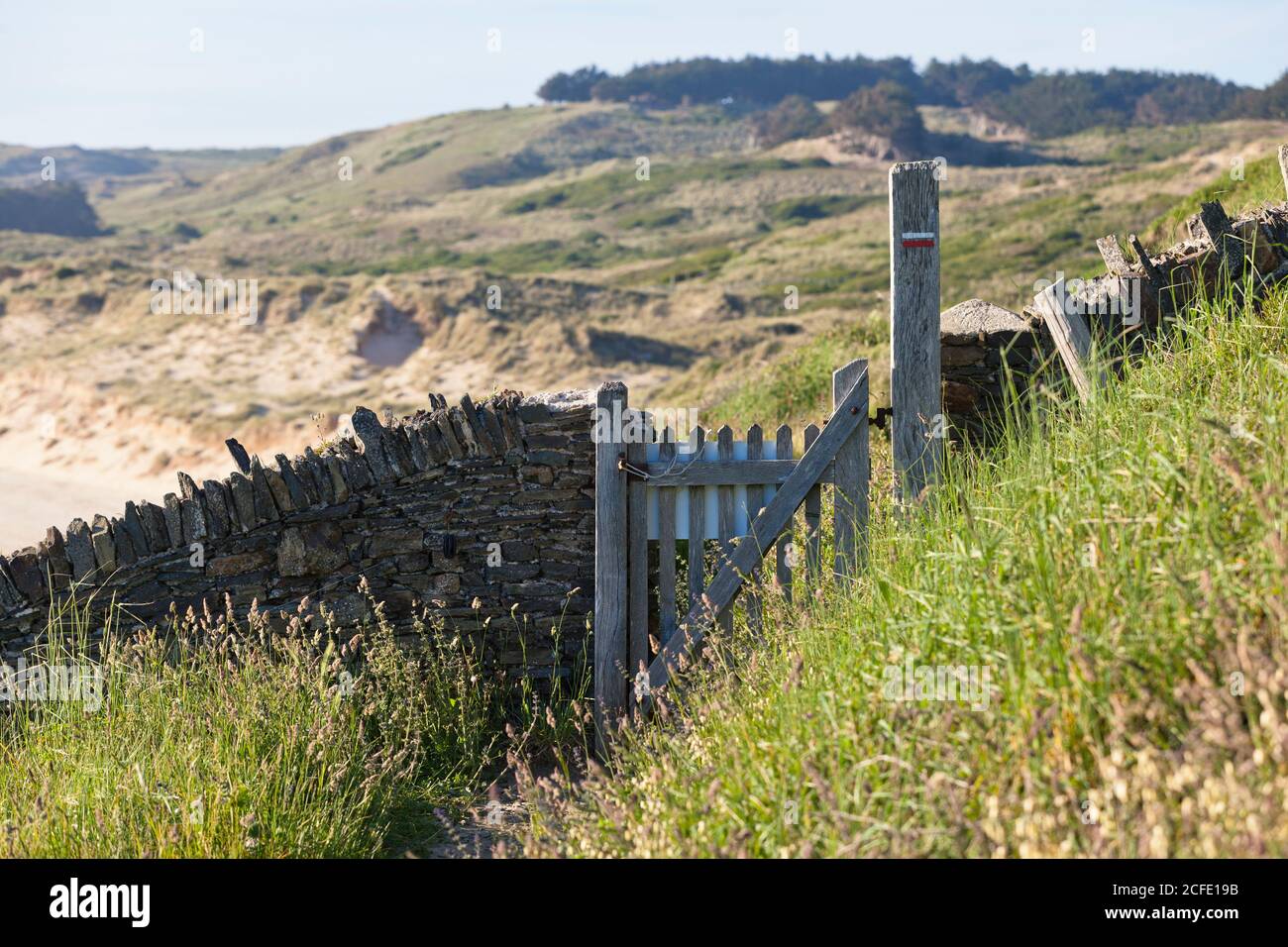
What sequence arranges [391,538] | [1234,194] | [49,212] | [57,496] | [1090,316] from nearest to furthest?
1. [391,538]
2. [1090,316]
3. [1234,194]
4. [57,496]
5. [49,212]

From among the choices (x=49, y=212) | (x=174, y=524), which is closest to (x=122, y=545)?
(x=174, y=524)

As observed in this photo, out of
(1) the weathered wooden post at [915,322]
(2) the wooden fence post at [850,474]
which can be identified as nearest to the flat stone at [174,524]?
(2) the wooden fence post at [850,474]

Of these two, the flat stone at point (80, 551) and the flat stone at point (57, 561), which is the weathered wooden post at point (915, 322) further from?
the flat stone at point (57, 561)

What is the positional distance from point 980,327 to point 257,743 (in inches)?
164

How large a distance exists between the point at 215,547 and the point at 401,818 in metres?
1.65

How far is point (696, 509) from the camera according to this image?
5219 millimetres

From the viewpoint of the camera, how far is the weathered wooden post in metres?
5.15

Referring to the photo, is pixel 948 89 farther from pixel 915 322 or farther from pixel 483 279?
pixel 915 322

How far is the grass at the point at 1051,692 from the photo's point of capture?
2.61m

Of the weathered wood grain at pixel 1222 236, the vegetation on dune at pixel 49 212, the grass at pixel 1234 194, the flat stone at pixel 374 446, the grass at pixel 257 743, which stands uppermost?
the vegetation on dune at pixel 49 212

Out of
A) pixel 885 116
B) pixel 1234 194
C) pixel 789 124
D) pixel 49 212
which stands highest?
pixel 789 124

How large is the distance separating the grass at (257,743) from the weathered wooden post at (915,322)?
2.08m

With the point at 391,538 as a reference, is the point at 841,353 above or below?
above

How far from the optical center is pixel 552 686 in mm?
5402
